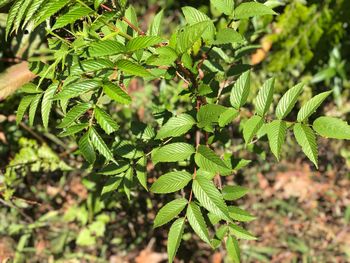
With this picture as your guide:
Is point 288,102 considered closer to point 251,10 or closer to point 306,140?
point 306,140

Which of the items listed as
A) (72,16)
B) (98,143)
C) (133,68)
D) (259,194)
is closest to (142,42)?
(133,68)

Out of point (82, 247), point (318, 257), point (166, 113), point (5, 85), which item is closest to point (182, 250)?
point (82, 247)

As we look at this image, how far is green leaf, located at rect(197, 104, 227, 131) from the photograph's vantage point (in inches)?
49.5

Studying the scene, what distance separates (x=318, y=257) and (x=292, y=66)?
4.26 feet


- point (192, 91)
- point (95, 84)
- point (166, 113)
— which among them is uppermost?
point (95, 84)

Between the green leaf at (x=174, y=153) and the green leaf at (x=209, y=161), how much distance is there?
0.10ft

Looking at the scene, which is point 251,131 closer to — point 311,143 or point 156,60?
point 311,143

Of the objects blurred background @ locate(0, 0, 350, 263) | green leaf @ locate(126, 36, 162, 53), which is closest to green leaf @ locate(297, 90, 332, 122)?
green leaf @ locate(126, 36, 162, 53)

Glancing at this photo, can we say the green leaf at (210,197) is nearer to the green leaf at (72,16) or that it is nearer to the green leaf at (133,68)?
the green leaf at (133,68)

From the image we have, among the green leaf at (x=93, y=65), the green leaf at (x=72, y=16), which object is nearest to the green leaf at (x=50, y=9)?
the green leaf at (x=72, y=16)

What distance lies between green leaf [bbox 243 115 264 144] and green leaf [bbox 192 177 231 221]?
20 centimetres

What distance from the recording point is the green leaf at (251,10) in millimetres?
1187

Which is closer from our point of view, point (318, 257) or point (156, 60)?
point (156, 60)

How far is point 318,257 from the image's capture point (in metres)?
2.69
